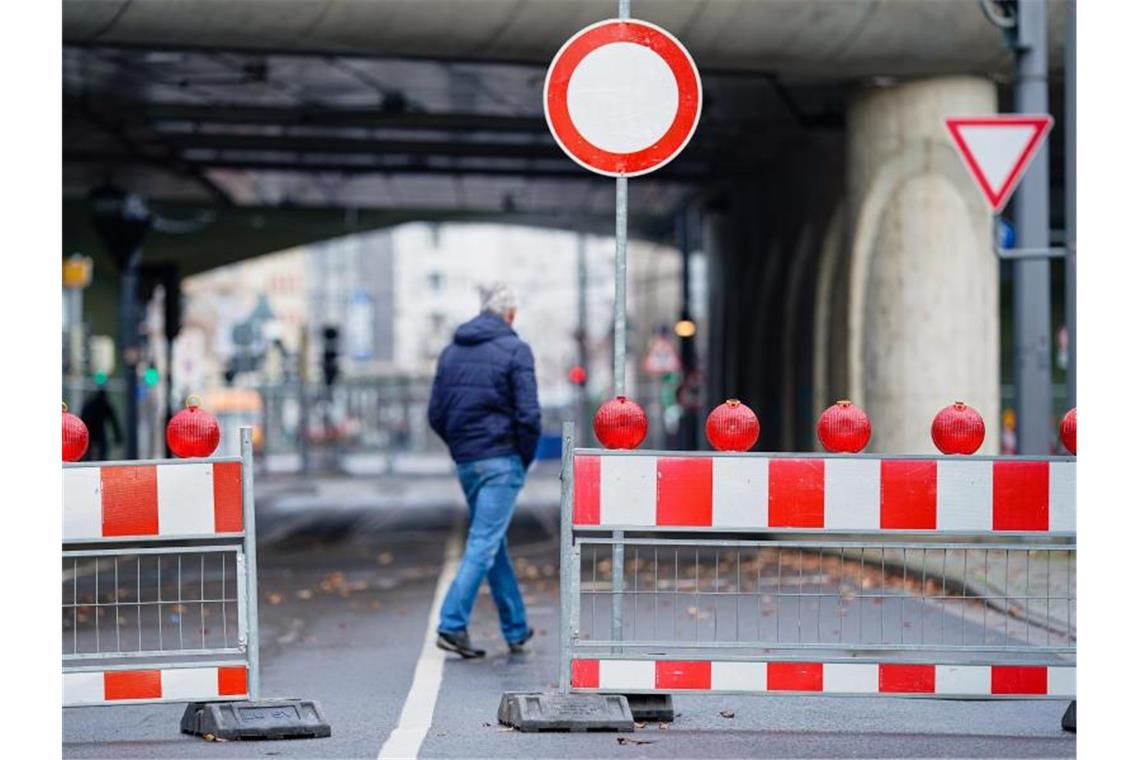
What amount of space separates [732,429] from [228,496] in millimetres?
1847

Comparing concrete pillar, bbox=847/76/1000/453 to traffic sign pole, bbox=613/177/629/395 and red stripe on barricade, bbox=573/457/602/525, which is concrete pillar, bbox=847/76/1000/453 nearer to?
traffic sign pole, bbox=613/177/629/395

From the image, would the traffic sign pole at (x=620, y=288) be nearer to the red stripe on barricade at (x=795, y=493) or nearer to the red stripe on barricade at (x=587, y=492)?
the red stripe on barricade at (x=587, y=492)

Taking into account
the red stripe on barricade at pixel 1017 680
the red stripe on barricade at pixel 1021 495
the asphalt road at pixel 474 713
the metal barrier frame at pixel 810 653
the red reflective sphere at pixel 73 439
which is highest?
the red reflective sphere at pixel 73 439

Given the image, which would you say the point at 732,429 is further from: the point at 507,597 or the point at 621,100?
the point at 507,597

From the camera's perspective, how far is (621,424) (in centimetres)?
723

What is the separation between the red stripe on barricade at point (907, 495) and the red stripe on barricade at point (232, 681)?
2.36 metres

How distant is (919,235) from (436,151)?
10645mm

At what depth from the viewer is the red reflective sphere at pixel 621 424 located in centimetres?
723

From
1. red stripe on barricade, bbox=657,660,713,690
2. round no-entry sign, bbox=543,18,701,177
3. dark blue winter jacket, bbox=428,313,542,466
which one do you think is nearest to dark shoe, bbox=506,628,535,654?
dark blue winter jacket, bbox=428,313,542,466

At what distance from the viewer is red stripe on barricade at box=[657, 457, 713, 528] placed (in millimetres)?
7008

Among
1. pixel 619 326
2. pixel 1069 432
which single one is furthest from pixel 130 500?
pixel 1069 432

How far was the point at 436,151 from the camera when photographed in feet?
85.5

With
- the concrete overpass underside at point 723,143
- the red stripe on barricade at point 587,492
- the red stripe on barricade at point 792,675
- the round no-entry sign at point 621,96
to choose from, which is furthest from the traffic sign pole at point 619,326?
the concrete overpass underside at point 723,143
